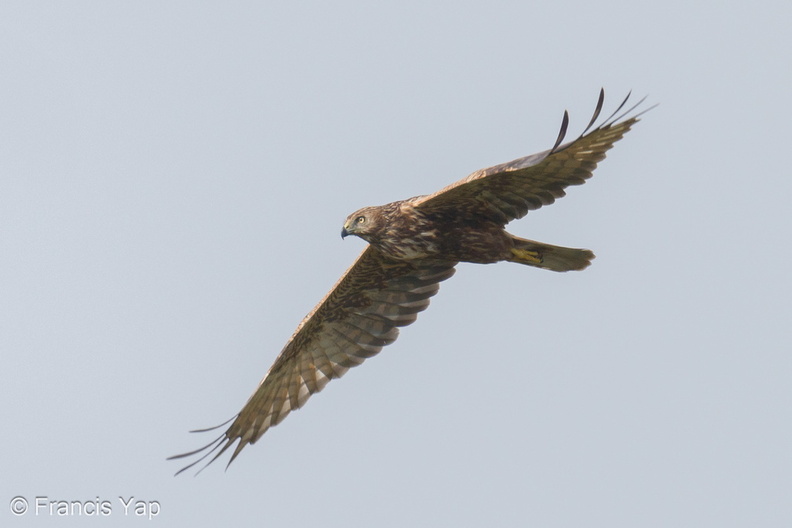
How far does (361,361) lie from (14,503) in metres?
4.00

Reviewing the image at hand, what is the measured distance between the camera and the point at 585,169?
11930mm

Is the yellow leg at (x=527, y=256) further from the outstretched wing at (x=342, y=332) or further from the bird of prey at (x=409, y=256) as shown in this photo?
the outstretched wing at (x=342, y=332)

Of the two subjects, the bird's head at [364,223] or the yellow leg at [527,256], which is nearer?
the bird's head at [364,223]

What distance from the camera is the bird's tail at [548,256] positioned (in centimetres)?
→ 1273

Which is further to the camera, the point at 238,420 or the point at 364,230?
the point at 238,420

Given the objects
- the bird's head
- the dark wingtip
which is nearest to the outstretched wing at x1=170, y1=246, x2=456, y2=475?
the bird's head

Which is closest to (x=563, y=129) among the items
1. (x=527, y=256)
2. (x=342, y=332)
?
(x=527, y=256)

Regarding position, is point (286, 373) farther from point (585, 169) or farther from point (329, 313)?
point (585, 169)

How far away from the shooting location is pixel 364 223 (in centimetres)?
1255

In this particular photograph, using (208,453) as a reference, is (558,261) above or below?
above

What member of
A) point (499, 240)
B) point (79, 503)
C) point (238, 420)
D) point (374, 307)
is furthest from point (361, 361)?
point (79, 503)

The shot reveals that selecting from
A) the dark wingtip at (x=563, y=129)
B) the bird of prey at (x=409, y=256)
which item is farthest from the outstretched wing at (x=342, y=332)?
the dark wingtip at (x=563, y=129)

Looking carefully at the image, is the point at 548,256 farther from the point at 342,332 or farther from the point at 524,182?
the point at 342,332

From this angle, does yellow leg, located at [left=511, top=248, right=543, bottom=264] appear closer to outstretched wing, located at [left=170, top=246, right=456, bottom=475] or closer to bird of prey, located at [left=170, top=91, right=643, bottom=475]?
bird of prey, located at [left=170, top=91, right=643, bottom=475]
